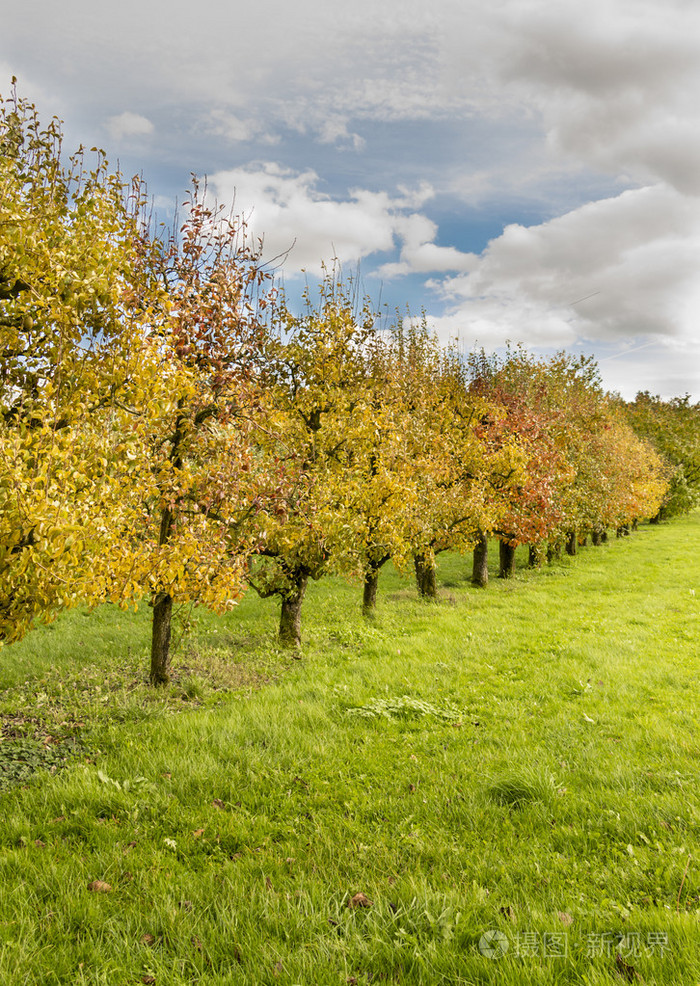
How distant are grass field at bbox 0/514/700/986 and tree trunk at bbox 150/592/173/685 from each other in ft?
1.51

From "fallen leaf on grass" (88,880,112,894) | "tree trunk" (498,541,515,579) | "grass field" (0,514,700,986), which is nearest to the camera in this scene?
"grass field" (0,514,700,986)

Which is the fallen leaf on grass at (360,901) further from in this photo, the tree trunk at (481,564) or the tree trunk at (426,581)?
the tree trunk at (481,564)

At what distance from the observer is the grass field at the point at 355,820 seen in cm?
459

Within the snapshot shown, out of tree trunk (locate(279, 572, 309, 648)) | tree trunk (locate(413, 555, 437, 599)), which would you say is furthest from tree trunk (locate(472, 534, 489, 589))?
tree trunk (locate(279, 572, 309, 648))

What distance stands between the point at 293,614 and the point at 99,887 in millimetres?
10590

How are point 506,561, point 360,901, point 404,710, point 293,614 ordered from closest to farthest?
point 360,901
point 404,710
point 293,614
point 506,561

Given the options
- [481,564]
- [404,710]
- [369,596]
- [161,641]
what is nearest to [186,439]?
[161,641]

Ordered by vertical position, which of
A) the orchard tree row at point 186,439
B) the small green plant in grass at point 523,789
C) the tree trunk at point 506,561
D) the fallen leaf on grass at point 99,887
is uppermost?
the orchard tree row at point 186,439

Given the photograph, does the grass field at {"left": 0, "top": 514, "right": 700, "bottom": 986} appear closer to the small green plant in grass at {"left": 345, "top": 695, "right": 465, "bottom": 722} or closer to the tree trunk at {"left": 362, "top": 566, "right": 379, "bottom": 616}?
the small green plant in grass at {"left": 345, "top": 695, "right": 465, "bottom": 722}

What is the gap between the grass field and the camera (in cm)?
459

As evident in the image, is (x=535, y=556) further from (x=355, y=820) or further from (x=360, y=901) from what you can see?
(x=360, y=901)

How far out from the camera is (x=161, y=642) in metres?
12.5

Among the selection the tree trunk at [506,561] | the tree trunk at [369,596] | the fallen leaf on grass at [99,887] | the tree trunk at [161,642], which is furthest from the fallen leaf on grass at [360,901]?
the tree trunk at [506,561]

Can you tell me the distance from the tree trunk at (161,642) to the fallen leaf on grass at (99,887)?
6935 mm
